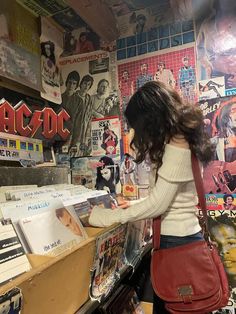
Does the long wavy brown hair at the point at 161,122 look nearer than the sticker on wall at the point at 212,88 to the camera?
Yes

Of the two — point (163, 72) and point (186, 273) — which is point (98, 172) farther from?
point (186, 273)

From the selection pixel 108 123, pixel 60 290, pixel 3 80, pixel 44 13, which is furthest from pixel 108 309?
pixel 44 13

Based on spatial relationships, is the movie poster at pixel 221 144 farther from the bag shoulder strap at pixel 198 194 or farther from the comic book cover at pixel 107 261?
the comic book cover at pixel 107 261

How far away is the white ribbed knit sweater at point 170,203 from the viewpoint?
0.98 meters

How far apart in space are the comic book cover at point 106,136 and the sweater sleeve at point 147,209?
0.84 metres

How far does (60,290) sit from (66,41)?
5.62 ft

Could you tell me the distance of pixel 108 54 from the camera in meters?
1.93

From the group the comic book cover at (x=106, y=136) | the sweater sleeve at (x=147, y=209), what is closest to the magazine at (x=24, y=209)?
the sweater sleeve at (x=147, y=209)

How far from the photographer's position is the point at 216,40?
1683 mm

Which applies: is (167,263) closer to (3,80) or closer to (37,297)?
(37,297)

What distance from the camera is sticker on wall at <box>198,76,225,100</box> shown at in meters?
1.67

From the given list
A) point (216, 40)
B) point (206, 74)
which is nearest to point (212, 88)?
point (206, 74)

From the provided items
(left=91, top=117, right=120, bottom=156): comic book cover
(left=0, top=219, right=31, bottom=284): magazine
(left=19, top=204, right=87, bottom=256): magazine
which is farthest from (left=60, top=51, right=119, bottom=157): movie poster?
(left=0, top=219, right=31, bottom=284): magazine

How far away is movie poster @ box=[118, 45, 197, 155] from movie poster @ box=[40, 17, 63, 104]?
1.34ft
